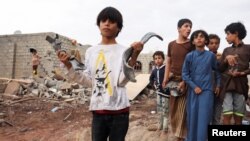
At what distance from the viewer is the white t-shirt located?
7.43 feet

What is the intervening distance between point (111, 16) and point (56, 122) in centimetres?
491

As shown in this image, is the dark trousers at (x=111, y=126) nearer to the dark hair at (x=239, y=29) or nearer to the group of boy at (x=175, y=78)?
the group of boy at (x=175, y=78)

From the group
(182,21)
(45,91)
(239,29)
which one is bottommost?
(45,91)

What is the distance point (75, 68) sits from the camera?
2.35 m

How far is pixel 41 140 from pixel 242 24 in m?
3.72

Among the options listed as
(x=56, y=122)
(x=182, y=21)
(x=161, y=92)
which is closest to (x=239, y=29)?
(x=182, y=21)

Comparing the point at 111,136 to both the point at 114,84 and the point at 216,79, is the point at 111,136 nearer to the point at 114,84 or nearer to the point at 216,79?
the point at 114,84

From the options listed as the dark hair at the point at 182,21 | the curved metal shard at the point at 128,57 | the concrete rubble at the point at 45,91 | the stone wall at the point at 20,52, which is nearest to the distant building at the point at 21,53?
the stone wall at the point at 20,52

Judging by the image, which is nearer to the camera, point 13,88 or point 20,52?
point 13,88

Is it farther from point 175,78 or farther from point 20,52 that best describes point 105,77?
point 20,52

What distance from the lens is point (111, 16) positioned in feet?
7.68

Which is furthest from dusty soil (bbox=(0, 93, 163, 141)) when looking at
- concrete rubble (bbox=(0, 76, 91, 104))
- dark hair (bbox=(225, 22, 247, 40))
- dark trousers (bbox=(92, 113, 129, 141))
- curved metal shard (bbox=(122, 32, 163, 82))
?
curved metal shard (bbox=(122, 32, 163, 82))

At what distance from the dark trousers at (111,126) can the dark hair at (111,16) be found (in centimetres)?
67

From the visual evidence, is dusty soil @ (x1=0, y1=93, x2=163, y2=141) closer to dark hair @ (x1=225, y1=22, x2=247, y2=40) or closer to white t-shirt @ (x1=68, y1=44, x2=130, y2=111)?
dark hair @ (x1=225, y1=22, x2=247, y2=40)
